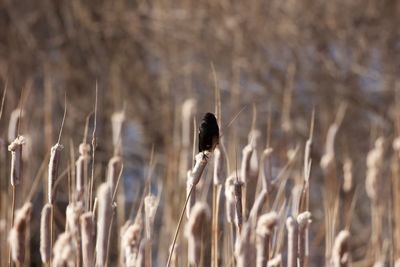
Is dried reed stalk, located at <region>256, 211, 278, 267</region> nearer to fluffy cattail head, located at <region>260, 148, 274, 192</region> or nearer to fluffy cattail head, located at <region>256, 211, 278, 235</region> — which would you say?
fluffy cattail head, located at <region>256, 211, 278, 235</region>

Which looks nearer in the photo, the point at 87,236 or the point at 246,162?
the point at 87,236

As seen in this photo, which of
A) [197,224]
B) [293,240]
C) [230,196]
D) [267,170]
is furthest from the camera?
[267,170]

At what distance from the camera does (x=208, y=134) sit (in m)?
0.88

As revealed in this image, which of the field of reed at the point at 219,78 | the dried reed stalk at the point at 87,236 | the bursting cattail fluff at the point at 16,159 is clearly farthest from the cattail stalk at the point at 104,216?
the field of reed at the point at 219,78

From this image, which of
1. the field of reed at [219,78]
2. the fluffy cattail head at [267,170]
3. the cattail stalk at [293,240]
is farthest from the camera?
the field of reed at [219,78]

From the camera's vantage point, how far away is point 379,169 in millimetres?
1199

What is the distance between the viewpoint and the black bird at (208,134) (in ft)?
2.90

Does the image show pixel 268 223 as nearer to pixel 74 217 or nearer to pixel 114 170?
pixel 74 217

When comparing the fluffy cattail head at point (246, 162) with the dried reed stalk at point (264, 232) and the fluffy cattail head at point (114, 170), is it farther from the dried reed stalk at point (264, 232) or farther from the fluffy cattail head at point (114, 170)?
the dried reed stalk at point (264, 232)

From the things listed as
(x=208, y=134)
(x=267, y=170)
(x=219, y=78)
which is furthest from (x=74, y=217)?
(x=219, y=78)

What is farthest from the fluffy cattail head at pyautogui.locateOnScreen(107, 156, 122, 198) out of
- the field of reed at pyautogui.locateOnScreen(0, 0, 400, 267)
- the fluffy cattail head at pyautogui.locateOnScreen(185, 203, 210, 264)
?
the field of reed at pyautogui.locateOnScreen(0, 0, 400, 267)

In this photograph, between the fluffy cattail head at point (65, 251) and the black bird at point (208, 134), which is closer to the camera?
the fluffy cattail head at point (65, 251)

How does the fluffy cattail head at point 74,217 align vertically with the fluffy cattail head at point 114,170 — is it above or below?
below

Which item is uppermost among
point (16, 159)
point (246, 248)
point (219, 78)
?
point (219, 78)
